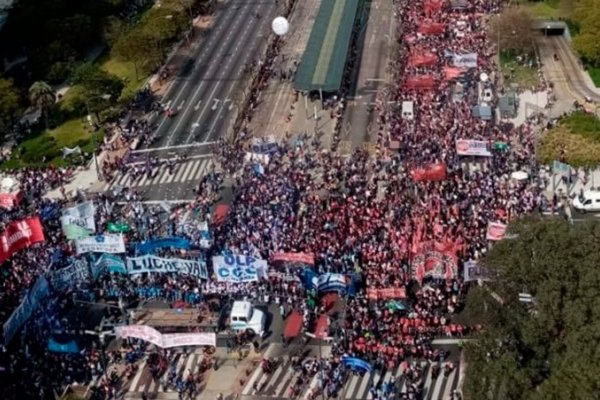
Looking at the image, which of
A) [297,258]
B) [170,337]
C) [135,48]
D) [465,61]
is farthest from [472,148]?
[135,48]

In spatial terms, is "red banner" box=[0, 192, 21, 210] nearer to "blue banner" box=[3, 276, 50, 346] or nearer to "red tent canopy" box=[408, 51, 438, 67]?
"blue banner" box=[3, 276, 50, 346]

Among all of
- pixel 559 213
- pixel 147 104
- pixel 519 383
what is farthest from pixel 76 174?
pixel 519 383

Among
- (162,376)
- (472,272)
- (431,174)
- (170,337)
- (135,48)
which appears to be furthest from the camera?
(135,48)

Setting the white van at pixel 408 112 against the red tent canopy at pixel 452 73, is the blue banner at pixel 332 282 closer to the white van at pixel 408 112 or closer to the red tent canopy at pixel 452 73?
the white van at pixel 408 112

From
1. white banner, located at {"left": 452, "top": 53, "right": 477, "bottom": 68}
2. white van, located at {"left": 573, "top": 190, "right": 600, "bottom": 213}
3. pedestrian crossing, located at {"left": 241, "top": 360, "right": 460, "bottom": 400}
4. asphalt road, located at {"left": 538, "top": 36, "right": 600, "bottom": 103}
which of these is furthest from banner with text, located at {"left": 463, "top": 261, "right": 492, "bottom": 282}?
white banner, located at {"left": 452, "top": 53, "right": 477, "bottom": 68}

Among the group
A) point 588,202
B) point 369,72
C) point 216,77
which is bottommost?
point 216,77

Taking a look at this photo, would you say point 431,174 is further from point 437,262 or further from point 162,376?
point 162,376
